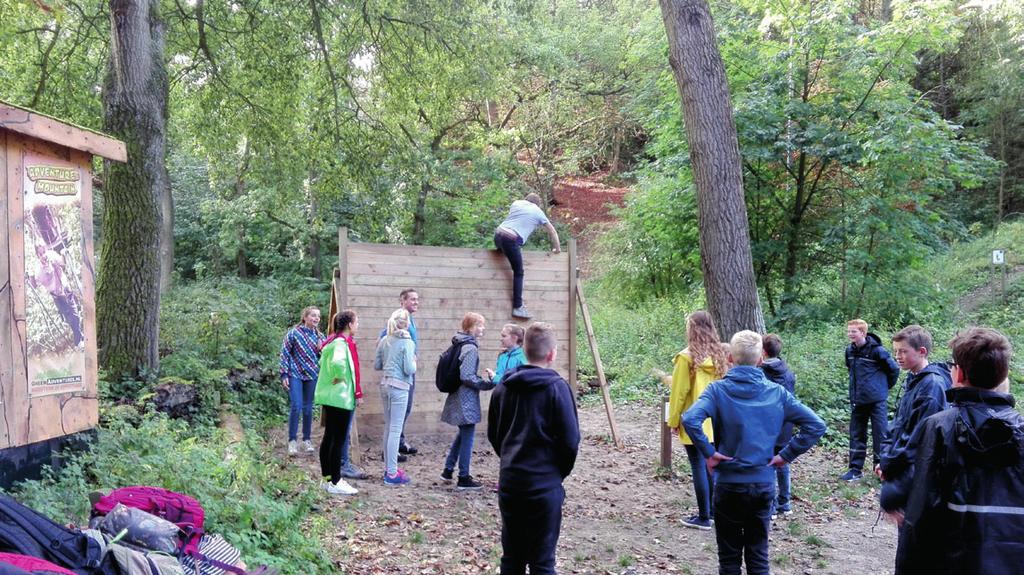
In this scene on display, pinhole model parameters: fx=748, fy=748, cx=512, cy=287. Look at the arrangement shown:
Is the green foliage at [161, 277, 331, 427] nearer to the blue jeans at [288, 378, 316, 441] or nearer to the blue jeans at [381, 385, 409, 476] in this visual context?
the blue jeans at [288, 378, 316, 441]

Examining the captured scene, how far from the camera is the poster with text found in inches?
168

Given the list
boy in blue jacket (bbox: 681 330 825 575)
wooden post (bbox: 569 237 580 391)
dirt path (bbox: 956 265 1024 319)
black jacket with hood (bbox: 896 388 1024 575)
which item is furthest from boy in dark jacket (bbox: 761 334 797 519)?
dirt path (bbox: 956 265 1024 319)

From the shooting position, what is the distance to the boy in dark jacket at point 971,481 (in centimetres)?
298

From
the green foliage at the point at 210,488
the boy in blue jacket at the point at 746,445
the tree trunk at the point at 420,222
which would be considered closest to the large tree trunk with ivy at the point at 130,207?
the green foliage at the point at 210,488

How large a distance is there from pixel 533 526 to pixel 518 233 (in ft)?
20.1

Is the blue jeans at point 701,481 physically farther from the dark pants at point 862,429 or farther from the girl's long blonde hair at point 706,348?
the dark pants at point 862,429

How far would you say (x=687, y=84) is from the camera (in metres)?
9.54

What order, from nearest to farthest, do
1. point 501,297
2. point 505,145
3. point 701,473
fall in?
point 701,473, point 501,297, point 505,145

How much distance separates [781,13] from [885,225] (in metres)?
4.59

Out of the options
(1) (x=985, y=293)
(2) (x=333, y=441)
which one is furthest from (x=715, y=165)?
(1) (x=985, y=293)

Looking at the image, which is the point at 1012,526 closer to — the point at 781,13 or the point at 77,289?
the point at 77,289

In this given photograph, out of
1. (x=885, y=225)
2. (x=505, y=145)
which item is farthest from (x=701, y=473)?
(x=505, y=145)

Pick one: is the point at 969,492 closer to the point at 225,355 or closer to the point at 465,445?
the point at 465,445

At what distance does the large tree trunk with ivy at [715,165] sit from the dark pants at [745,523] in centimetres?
525
